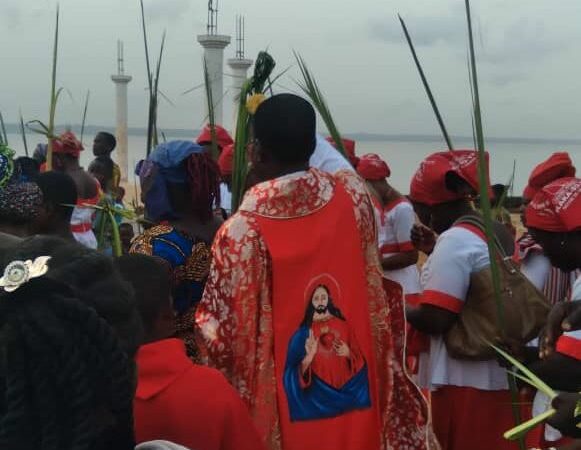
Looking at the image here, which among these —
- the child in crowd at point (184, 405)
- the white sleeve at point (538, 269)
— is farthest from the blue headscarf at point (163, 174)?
the white sleeve at point (538, 269)

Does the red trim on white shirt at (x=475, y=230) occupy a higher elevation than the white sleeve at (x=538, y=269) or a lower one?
higher

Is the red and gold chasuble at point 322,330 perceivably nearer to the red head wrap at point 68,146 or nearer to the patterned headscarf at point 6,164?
the patterned headscarf at point 6,164

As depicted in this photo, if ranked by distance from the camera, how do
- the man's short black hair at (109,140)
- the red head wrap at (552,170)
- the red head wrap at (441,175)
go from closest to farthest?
the red head wrap at (441,175)
the red head wrap at (552,170)
the man's short black hair at (109,140)

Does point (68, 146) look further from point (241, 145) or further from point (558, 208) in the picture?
point (558, 208)

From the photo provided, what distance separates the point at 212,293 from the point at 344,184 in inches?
23.5

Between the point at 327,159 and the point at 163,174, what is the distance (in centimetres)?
60

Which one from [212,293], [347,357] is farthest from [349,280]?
[212,293]

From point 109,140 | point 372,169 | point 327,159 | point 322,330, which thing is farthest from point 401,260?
point 109,140

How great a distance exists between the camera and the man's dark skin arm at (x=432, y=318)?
3.27 meters

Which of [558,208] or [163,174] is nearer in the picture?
[558,208]

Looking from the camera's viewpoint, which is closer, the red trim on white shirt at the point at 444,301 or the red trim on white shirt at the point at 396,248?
the red trim on white shirt at the point at 444,301

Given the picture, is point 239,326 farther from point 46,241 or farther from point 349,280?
point 46,241

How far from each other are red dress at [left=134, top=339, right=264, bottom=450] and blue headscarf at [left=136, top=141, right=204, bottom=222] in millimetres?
1252

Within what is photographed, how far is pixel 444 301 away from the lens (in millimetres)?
3238
